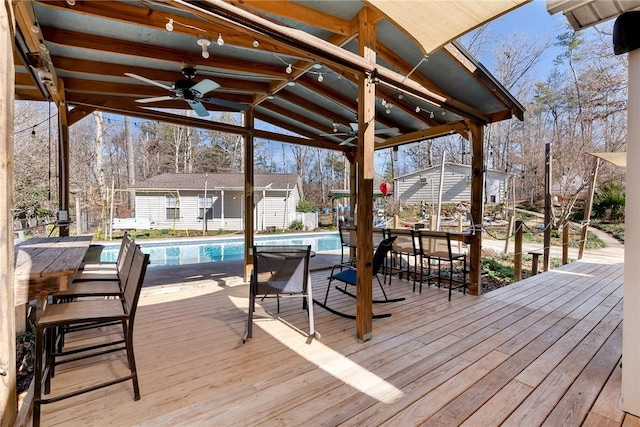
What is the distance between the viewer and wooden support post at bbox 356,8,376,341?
9.45ft

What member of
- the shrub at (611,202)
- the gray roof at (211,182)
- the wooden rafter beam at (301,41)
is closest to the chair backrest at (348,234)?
the wooden rafter beam at (301,41)

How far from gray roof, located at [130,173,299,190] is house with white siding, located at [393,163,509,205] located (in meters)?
7.03

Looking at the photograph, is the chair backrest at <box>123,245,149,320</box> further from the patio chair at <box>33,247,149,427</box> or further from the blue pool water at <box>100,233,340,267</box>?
the blue pool water at <box>100,233,340,267</box>

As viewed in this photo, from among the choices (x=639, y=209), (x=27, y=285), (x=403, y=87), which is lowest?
(x=27, y=285)

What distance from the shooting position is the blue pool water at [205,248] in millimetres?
9734

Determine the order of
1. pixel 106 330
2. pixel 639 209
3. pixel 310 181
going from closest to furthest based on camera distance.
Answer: pixel 639 209
pixel 106 330
pixel 310 181

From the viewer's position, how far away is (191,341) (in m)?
2.84

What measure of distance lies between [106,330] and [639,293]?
4471 mm

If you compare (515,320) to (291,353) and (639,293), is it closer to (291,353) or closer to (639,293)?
(639,293)

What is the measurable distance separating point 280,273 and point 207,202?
13.3 metres

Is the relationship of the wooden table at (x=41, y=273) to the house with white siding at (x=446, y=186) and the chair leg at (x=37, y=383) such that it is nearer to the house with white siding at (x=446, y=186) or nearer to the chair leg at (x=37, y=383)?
the chair leg at (x=37, y=383)

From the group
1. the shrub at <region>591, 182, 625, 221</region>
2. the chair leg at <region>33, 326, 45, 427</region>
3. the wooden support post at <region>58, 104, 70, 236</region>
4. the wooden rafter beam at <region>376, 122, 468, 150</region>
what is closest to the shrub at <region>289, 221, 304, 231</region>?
the wooden rafter beam at <region>376, 122, 468, 150</region>

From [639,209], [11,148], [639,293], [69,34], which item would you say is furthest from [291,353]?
[69,34]

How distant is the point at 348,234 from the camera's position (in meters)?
5.48
